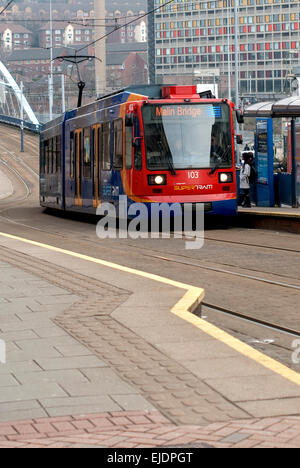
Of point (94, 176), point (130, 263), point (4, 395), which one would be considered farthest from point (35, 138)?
point (4, 395)

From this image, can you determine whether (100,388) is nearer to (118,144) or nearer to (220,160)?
(220,160)

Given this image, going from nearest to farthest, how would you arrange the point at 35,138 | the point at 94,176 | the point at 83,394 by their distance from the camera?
the point at 83,394, the point at 94,176, the point at 35,138

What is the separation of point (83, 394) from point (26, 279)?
540 centimetres

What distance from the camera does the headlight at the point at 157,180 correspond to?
2091 cm

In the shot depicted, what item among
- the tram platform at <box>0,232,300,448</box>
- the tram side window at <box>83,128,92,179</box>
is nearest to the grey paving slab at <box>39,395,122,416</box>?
the tram platform at <box>0,232,300,448</box>

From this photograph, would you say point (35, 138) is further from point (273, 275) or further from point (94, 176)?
point (273, 275)

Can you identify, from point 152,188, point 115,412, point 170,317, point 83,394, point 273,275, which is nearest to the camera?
point 115,412

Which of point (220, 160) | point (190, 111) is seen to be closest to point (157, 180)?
point (220, 160)

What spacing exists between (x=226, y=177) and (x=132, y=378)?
49.9ft

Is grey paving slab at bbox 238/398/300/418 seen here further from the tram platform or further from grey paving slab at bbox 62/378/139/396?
grey paving slab at bbox 62/378/139/396

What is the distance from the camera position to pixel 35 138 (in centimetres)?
10031

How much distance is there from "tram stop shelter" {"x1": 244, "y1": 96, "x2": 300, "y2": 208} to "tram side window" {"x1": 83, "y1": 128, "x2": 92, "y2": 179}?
13.4 feet

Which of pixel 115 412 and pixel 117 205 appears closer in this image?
pixel 115 412

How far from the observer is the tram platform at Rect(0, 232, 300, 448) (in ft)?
16.7
